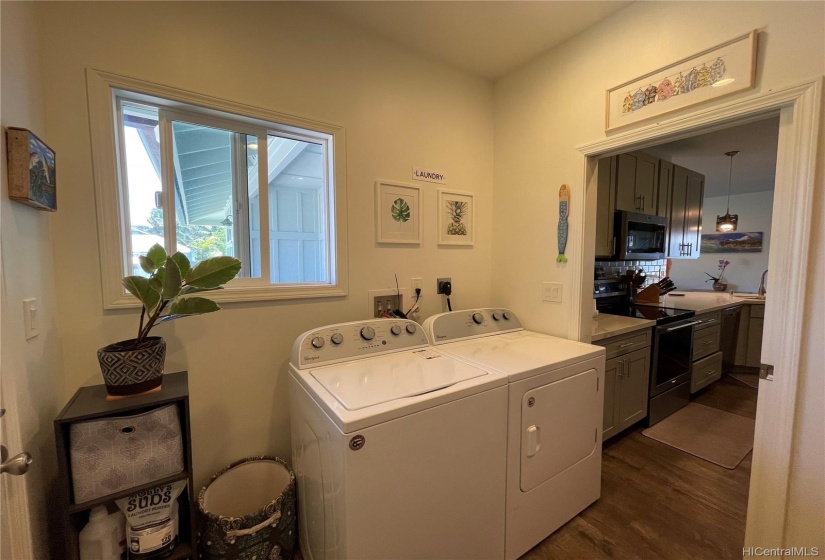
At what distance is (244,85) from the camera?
4.95ft

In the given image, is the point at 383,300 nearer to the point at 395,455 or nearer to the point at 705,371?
the point at 395,455

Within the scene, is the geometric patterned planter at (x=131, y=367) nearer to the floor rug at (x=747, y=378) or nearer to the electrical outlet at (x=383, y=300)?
the electrical outlet at (x=383, y=300)

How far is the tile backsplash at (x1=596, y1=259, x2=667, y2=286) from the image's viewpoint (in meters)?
3.04

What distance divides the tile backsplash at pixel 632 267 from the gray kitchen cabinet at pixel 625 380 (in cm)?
83

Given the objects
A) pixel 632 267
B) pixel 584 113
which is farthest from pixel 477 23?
pixel 632 267

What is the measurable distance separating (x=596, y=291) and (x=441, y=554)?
2513 millimetres

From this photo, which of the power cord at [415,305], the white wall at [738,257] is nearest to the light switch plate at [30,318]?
the power cord at [415,305]

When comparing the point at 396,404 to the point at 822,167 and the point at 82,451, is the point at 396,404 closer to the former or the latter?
the point at 82,451

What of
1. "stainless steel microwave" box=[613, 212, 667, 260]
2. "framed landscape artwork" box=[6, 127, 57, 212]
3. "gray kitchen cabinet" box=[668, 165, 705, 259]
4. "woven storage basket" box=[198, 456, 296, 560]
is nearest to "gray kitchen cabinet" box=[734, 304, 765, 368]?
"gray kitchen cabinet" box=[668, 165, 705, 259]

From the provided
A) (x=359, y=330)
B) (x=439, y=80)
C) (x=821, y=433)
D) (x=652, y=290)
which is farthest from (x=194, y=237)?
(x=652, y=290)

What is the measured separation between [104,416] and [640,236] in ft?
12.0

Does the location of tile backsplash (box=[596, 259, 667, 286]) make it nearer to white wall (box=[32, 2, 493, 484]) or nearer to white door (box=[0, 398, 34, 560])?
white wall (box=[32, 2, 493, 484])

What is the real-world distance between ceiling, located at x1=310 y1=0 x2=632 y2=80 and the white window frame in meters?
0.61

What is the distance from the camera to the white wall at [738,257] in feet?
17.3
